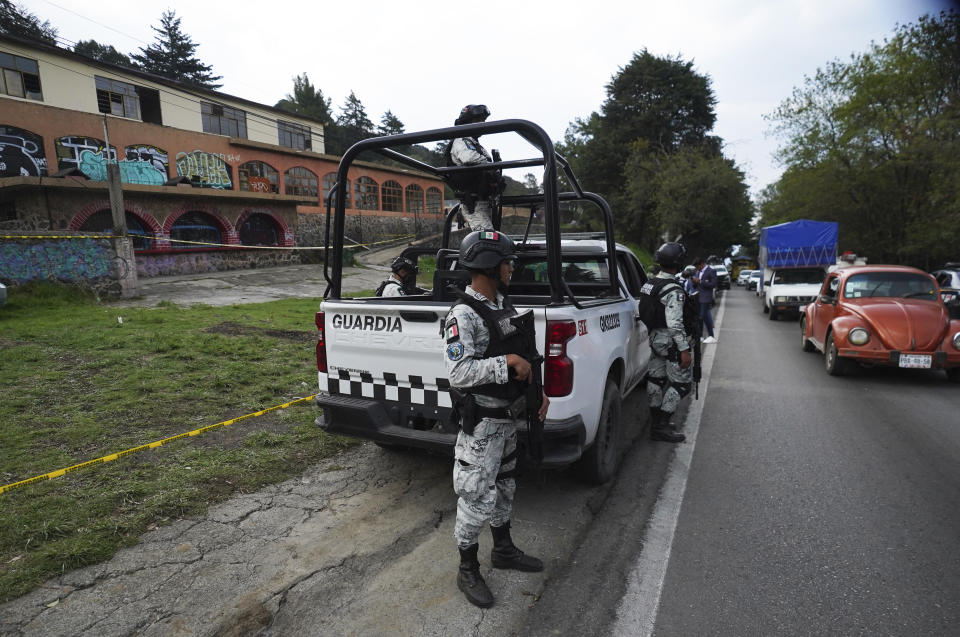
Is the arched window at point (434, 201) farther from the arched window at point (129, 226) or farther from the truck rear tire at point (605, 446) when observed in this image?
the truck rear tire at point (605, 446)

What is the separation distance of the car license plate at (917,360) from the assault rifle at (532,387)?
6166 mm

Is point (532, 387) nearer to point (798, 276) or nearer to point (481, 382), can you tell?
point (481, 382)

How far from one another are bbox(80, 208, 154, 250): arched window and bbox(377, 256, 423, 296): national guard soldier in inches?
683

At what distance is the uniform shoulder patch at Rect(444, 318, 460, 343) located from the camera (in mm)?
2414

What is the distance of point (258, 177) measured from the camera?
87.2 ft

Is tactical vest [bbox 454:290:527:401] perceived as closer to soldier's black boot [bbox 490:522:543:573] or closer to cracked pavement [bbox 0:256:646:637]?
soldier's black boot [bbox 490:522:543:573]

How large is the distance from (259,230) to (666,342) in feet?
76.5

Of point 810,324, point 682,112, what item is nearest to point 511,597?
point 810,324

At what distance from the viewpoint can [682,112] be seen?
41094 mm

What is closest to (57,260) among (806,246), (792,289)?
(792,289)

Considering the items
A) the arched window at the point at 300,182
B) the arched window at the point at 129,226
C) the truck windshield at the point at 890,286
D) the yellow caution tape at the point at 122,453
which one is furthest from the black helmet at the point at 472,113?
the arched window at the point at 300,182

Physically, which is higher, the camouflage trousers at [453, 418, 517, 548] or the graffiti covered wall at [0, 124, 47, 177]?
the graffiti covered wall at [0, 124, 47, 177]

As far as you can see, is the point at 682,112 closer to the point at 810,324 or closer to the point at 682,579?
the point at 810,324

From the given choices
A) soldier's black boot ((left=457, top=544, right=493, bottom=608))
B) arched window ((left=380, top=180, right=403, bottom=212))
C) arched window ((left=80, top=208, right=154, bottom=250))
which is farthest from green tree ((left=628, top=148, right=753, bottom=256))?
soldier's black boot ((left=457, top=544, right=493, bottom=608))
